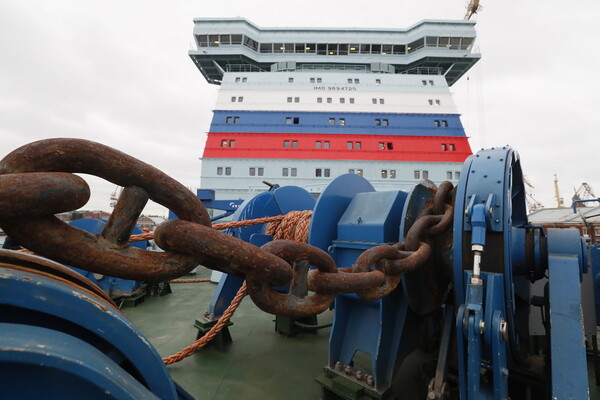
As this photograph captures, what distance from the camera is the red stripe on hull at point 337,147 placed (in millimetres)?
15648

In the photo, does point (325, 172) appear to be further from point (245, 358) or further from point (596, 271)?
point (596, 271)

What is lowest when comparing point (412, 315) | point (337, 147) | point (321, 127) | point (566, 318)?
point (412, 315)

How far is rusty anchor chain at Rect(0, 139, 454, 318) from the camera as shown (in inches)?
24.4

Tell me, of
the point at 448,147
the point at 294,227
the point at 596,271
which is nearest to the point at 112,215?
the point at 294,227

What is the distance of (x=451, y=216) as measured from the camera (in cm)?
226

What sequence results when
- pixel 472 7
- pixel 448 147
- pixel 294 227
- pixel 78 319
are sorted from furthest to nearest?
1. pixel 472 7
2. pixel 448 147
3. pixel 294 227
4. pixel 78 319

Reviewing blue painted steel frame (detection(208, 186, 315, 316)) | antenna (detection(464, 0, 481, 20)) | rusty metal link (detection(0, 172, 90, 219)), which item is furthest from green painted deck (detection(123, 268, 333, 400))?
antenna (detection(464, 0, 481, 20))

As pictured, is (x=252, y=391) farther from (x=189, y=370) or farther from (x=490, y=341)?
(x=490, y=341)

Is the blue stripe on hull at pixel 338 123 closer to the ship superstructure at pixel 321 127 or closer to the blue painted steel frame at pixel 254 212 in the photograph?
the ship superstructure at pixel 321 127

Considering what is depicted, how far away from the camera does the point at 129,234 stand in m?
0.79

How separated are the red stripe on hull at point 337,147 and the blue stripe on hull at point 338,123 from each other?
1.02ft

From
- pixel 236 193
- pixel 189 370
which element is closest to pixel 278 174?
pixel 236 193

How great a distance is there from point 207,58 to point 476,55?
17.5 metres

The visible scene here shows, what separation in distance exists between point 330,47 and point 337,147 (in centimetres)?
820
